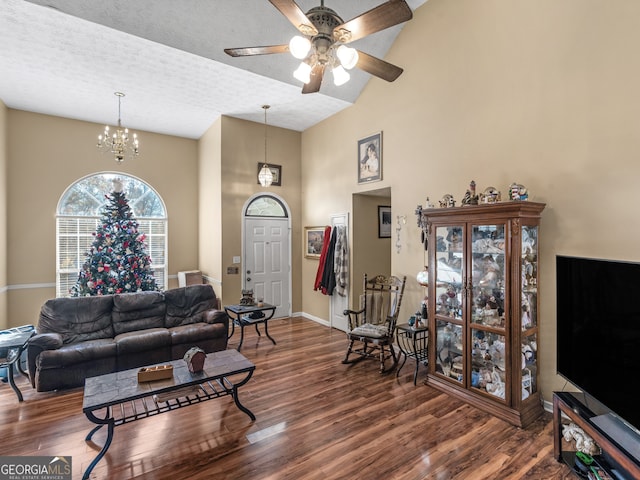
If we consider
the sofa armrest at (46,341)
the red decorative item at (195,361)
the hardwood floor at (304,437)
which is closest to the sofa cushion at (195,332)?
the hardwood floor at (304,437)

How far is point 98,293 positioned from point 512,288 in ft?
18.1

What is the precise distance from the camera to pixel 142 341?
369 cm

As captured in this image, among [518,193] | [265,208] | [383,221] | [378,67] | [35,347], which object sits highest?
[378,67]

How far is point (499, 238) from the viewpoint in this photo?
289 centimetres

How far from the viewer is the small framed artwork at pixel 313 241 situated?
6.04 meters

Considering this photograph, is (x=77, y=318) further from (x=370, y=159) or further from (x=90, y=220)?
(x=370, y=159)

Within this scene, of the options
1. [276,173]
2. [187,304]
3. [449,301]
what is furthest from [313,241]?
[449,301]

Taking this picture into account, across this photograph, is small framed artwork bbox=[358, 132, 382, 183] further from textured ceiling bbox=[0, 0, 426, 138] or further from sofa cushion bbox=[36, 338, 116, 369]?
sofa cushion bbox=[36, 338, 116, 369]

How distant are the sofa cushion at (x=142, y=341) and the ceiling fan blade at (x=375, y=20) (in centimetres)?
368

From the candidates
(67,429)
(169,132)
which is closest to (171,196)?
(169,132)

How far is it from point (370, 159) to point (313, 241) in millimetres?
2073

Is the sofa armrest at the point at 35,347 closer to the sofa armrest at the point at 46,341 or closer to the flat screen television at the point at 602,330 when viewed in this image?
the sofa armrest at the point at 46,341

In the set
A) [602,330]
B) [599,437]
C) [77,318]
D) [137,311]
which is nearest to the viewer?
[599,437]

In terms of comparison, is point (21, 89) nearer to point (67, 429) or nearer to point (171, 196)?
point (171, 196)
